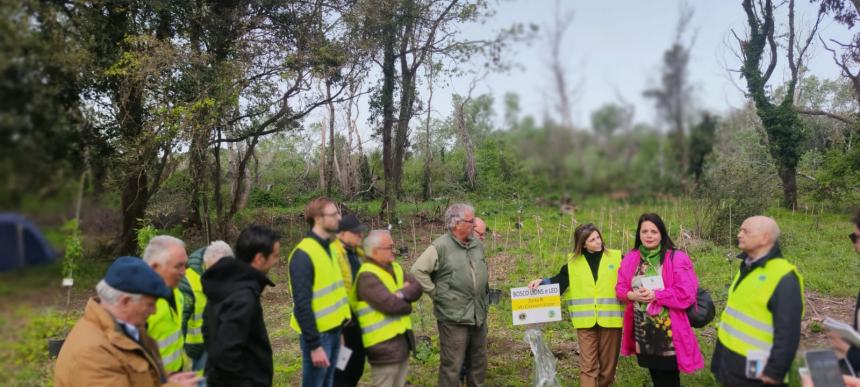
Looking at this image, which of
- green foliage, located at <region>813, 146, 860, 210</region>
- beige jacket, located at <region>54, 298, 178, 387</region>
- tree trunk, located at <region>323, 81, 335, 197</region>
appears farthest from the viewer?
tree trunk, located at <region>323, 81, 335, 197</region>

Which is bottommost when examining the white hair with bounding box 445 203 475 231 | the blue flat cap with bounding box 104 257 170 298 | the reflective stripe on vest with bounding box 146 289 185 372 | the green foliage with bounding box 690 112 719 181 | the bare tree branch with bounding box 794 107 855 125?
the reflective stripe on vest with bounding box 146 289 185 372

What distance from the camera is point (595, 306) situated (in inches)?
165

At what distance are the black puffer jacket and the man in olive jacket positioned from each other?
4.46ft

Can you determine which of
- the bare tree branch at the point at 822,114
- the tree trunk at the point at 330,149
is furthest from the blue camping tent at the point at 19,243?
the bare tree branch at the point at 822,114

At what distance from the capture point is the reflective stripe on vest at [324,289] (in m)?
3.40

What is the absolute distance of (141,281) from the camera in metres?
2.29

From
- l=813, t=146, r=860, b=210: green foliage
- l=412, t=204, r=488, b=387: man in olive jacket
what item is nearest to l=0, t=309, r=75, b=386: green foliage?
l=412, t=204, r=488, b=387: man in olive jacket

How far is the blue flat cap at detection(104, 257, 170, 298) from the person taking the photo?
2270 millimetres

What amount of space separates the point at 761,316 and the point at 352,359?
2506 millimetres

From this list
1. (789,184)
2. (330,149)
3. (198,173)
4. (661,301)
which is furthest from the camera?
(198,173)

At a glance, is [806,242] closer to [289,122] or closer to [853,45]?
[853,45]

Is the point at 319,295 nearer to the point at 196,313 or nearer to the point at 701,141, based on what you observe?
the point at 196,313

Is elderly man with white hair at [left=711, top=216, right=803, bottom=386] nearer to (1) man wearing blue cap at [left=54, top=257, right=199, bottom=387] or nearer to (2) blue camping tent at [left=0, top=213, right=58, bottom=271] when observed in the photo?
(1) man wearing blue cap at [left=54, top=257, right=199, bottom=387]

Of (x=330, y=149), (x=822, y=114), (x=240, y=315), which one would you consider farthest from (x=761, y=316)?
(x=330, y=149)
